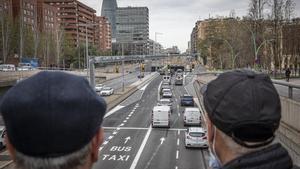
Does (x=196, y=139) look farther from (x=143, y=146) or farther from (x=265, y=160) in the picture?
(x=265, y=160)

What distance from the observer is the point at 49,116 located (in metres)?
2.20

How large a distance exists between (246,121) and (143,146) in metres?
31.6

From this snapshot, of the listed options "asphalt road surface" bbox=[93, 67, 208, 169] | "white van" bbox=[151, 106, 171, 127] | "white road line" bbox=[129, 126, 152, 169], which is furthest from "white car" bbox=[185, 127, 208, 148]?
"white van" bbox=[151, 106, 171, 127]

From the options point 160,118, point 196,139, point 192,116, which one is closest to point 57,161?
point 196,139

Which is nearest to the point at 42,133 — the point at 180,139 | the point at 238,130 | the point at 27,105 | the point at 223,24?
the point at 27,105

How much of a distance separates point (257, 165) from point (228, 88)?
469 millimetres

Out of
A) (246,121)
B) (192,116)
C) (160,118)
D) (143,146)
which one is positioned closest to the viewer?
(246,121)

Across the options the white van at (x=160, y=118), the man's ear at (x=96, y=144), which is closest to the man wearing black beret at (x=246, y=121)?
the man's ear at (x=96, y=144)

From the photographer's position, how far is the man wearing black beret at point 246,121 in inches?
99.0

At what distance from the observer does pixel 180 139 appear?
36625 millimetres

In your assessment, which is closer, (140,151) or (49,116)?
(49,116)

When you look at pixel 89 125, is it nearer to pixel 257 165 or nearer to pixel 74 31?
pixel 257 165

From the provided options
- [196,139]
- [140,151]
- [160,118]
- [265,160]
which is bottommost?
[140,151]

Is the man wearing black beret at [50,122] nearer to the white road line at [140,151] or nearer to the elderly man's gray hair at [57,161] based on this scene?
the elderly man's gray hair at [57,161]
